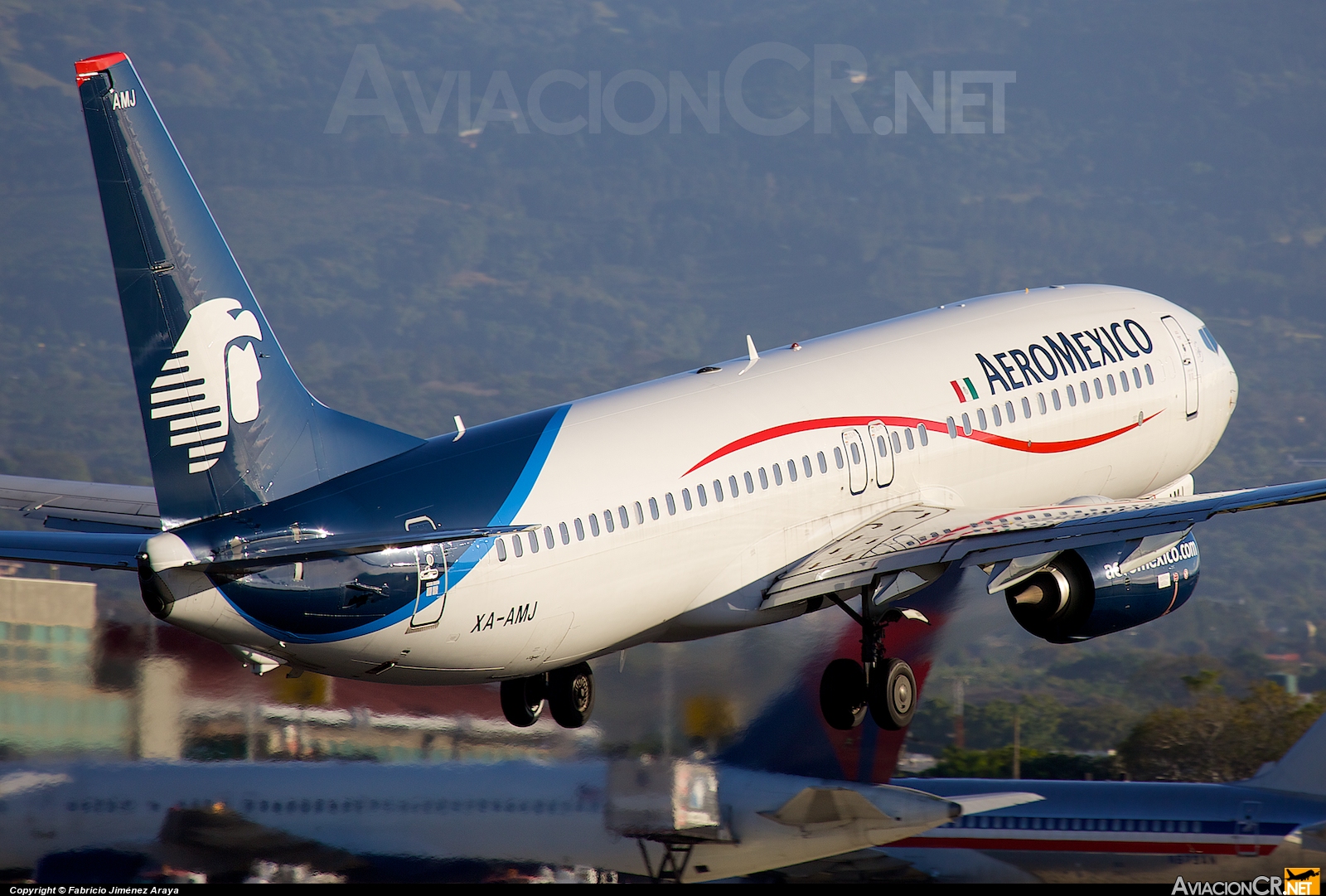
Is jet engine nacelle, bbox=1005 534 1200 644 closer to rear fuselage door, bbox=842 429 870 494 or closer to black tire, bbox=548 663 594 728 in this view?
rear fuselage door, bbox=842 429 870 494

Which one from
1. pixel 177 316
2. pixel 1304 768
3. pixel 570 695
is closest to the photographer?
pixel 177 316

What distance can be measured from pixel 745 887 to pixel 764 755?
269 centimetres

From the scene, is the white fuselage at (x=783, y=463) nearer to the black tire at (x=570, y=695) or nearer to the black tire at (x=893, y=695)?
the black tire at (x=893, y=695)

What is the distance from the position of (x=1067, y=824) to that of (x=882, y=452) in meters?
11.0

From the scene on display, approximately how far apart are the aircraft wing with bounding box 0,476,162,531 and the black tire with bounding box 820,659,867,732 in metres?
11.1

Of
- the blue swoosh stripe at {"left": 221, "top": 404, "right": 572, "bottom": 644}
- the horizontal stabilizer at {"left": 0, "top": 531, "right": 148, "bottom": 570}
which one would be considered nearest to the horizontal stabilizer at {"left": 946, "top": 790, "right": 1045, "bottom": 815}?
the blue swoosh stripe at {"left": 221, "top": 404, "right": 572, "bottom": 644}

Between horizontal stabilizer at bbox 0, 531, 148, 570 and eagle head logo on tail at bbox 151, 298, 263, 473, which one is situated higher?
eagle head logo on tail at bbox 151, 298, 263, 473

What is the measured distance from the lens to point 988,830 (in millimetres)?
31531

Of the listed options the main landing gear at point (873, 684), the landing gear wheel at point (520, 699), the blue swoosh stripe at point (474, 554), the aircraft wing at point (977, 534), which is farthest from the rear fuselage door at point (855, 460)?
the landing gear wheel at point (520, 699)

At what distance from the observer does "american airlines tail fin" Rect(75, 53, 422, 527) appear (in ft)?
61.3

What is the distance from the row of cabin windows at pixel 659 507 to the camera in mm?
20828

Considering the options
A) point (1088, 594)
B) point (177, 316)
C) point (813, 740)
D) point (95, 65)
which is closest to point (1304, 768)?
point (1088, 594)

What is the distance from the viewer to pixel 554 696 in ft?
83.1

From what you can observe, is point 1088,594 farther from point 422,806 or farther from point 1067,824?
point 422,806
